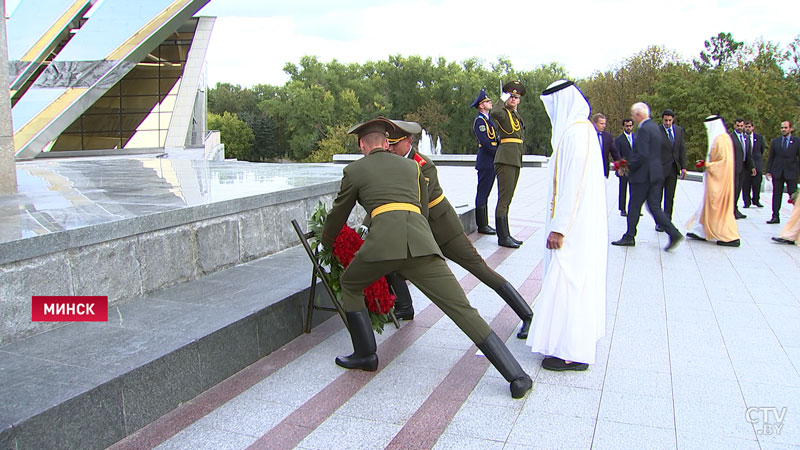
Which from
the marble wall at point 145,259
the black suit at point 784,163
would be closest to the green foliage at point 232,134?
the black suit at point 784,163

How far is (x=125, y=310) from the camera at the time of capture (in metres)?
4.25

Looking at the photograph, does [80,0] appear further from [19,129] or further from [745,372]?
[745,372]

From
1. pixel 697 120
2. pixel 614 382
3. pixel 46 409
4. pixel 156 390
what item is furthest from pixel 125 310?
pixel 697 120

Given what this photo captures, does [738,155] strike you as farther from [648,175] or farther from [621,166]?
[648,175]

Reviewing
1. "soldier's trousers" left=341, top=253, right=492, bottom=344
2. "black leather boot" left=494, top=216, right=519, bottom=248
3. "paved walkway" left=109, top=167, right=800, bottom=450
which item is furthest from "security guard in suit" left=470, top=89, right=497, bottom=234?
"soldier's trousers" left=341, top=253, right=492, bottom=344

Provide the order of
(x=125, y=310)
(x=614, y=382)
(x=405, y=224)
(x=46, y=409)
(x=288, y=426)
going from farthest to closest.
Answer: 1. (x=125, y=310)
2. (x=614, y=382)
3. (x=405, y=224)
4. (x=288, y=426)
5. (x=46, y=409)

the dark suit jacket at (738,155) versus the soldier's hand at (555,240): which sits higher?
the dark suit jacket at (738,155)

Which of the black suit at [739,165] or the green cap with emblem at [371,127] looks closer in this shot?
the green cap with emblem at [371,127]

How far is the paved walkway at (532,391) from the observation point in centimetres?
322

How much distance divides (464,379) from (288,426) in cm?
123

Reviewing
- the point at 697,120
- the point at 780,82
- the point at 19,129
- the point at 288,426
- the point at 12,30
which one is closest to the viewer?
the point at 288,426

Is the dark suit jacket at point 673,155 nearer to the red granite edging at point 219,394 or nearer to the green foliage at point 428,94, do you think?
the red granite edging at point 219,394

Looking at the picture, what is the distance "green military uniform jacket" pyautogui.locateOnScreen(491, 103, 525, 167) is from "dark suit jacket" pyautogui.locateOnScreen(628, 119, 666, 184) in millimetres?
1720

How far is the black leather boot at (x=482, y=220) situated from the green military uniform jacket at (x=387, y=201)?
537 cm
